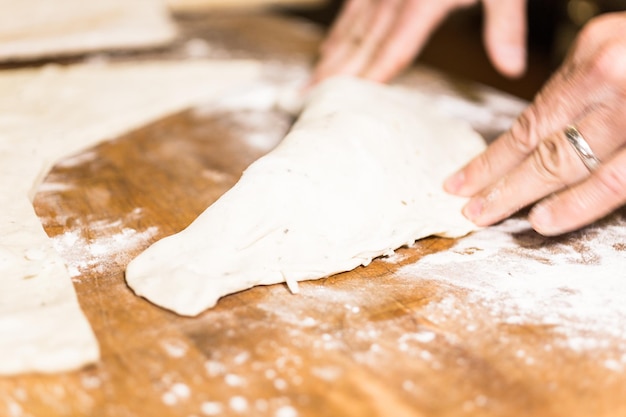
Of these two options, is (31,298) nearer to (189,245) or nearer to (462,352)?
(189,245)

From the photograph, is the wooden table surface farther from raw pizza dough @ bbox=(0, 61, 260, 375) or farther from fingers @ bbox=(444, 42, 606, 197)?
fingers @ bbox=(444, 42, 606, 197)

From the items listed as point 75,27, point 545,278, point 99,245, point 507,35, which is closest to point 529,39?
point 507,35

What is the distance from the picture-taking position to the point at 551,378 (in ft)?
2.93

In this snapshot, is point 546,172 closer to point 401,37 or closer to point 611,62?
point 611,62

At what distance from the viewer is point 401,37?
1906 millimetres

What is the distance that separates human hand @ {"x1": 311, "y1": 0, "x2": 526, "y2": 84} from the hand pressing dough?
459 mm

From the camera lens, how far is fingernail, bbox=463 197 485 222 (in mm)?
1289

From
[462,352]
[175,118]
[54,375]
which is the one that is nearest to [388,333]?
[462,352]

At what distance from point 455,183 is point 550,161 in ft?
0.70

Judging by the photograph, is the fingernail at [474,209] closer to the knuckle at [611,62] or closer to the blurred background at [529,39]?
the knuckle at [611,62]

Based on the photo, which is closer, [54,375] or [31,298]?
[54,375]

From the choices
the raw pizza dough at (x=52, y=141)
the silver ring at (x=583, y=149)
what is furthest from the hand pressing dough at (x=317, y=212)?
the silver ring at (x=583, y=149)

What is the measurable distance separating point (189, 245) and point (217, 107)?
32.4 inches

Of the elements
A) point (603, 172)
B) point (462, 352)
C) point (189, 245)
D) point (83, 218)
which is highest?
point (603, 172)
